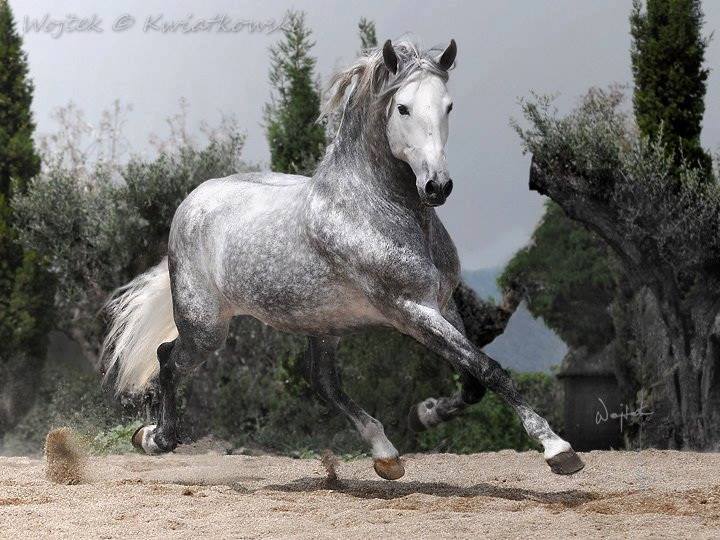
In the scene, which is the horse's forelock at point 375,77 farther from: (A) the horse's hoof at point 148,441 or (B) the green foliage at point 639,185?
(B) the green foliage at point 639,185

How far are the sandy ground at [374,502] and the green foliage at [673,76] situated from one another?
12.2ft

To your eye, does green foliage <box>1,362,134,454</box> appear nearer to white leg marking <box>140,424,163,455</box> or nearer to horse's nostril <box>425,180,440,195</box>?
white leg marking <box>140,424,163,455</box>

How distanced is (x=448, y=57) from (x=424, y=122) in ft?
1.54

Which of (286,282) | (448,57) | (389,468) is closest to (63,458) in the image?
(286,282)

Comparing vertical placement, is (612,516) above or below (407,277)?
below

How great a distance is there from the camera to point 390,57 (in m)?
5.02

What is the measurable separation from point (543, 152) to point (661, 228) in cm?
133

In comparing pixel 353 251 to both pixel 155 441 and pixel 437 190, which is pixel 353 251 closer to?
pixel 437 190

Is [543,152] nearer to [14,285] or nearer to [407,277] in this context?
[407,277]

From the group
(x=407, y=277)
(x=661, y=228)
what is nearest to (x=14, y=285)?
(x=661, y=228)

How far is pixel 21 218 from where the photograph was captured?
11.8 meters

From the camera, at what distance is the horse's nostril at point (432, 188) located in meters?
4.68

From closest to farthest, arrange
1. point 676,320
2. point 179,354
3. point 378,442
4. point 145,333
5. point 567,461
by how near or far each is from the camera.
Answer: point 567,461 < point 378,442 < point 179,354 < point 145,333 < point 676,320

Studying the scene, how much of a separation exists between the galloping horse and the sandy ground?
1.26ft
